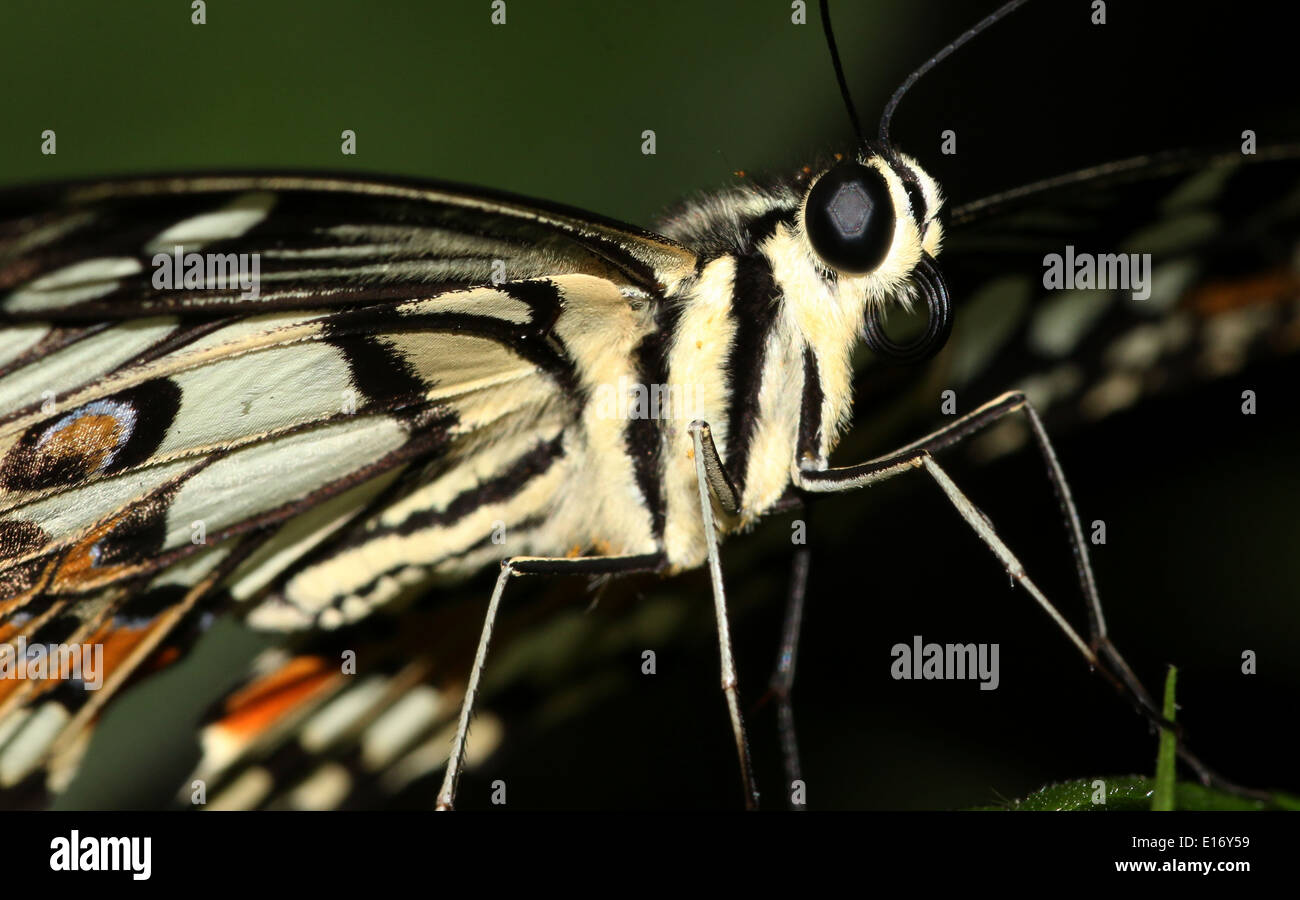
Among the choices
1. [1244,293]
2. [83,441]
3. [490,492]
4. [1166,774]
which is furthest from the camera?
[1244,293]

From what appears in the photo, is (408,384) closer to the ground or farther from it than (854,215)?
closer to the ground

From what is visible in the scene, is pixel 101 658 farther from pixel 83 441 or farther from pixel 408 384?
pixel 408 384

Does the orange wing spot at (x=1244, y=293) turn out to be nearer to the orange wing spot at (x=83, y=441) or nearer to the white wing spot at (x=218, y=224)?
the white wing spot at (x=218, y=224)

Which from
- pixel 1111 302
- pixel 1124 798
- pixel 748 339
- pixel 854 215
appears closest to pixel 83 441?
pixel 748 339

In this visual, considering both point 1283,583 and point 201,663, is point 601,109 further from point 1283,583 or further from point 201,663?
point 1283,583

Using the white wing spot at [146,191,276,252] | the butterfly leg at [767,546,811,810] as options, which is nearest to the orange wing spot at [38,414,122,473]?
the white wing spot at [146,191,276,252]

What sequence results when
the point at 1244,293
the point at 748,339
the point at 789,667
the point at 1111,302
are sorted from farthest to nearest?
the point at 1111,302
the point at 1244,293
the point at 789,667
the point at 748,339
